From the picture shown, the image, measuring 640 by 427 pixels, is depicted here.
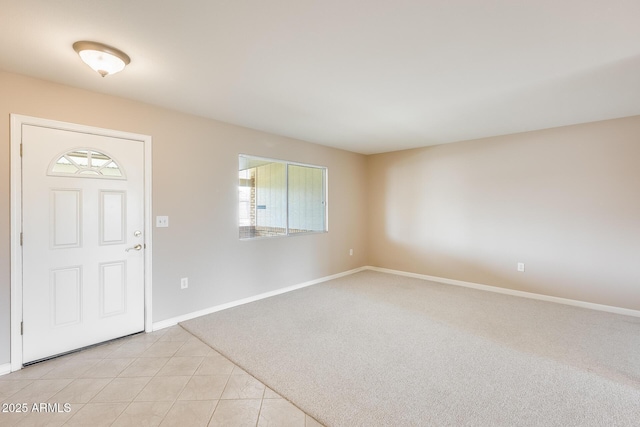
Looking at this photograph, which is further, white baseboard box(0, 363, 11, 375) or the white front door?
the white front door

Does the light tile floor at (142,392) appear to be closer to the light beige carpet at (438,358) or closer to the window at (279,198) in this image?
the light beige carpet at (438,358)

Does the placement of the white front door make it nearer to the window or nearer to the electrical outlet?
the electrical outlet

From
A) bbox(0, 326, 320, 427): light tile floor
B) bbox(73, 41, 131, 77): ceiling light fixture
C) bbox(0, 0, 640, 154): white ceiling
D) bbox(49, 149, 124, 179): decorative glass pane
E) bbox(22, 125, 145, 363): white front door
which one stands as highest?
bbox(0, 0, 640, 154): white ceiling

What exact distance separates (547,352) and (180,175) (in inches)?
156

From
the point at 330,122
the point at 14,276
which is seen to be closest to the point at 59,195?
the point at 14,276

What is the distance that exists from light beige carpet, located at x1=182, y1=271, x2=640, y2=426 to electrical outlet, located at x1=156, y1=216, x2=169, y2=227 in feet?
3.65

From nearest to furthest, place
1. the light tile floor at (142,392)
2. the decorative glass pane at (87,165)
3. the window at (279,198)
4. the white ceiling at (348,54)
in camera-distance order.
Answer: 1. the white ceiling at (348,54)
2. the light tile floor at (142,392)
3. the decorative glass pane at (87,165)
4. the window at (279,198)

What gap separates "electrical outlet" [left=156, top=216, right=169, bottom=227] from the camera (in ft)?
10.1

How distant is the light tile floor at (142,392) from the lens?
178 cm

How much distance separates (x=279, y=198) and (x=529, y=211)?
358cm

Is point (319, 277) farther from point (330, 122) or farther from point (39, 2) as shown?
point (39, 2)

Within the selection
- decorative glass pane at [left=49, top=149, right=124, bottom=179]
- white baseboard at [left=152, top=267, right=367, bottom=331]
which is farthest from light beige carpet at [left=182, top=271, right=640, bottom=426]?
decorative glass pane at [left=49, top=149, right=124, bottom=179]

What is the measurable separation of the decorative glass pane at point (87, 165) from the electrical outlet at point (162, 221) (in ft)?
1.73

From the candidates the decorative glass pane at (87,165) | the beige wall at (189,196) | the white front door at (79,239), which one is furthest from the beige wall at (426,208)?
the decorative glass pane at (87,165)
